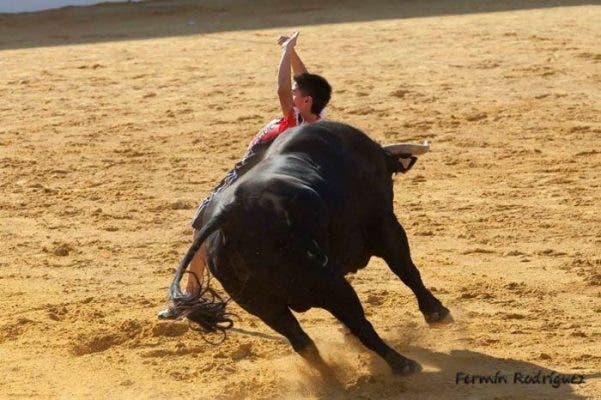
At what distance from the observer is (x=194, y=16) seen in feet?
60.7

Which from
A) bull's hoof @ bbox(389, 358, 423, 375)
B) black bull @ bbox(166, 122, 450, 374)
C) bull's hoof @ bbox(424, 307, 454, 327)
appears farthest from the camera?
bull's hoof @ bbox(424, 307, 454, 327)

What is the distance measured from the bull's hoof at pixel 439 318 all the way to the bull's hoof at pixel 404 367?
27.4 inches

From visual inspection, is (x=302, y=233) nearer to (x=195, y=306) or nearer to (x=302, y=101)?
(x=195, y=306)

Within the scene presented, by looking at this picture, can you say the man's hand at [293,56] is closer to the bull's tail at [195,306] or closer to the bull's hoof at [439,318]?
the bull's hoof at [439,318]

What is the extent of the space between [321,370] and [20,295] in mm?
2498

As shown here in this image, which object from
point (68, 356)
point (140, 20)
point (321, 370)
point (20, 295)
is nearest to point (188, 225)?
point (20, 295)

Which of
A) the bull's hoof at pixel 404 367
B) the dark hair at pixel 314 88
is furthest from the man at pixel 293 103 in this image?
the bull's hoof at pixel 404 367

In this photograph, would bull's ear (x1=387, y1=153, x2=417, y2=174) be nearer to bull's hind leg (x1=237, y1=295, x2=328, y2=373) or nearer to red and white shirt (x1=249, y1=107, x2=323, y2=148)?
red and white shirt (x1=249, y1=107, x2=323, y2=148)

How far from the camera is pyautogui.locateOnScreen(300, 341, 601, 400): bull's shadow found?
6.10 m

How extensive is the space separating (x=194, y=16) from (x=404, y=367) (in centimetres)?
1278

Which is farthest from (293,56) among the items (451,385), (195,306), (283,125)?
(451,385)

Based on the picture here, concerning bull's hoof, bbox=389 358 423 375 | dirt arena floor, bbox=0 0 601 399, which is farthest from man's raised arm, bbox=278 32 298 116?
bull's hoof, bbox=389 358 423 375

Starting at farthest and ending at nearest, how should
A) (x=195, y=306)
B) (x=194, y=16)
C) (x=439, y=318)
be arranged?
(x=194, y=16) < (x=439, y=318) < (x=195, y=306)

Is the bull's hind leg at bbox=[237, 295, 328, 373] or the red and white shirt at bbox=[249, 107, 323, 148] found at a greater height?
the red and white shirt at bbox=[249, 107, 323, 148]
